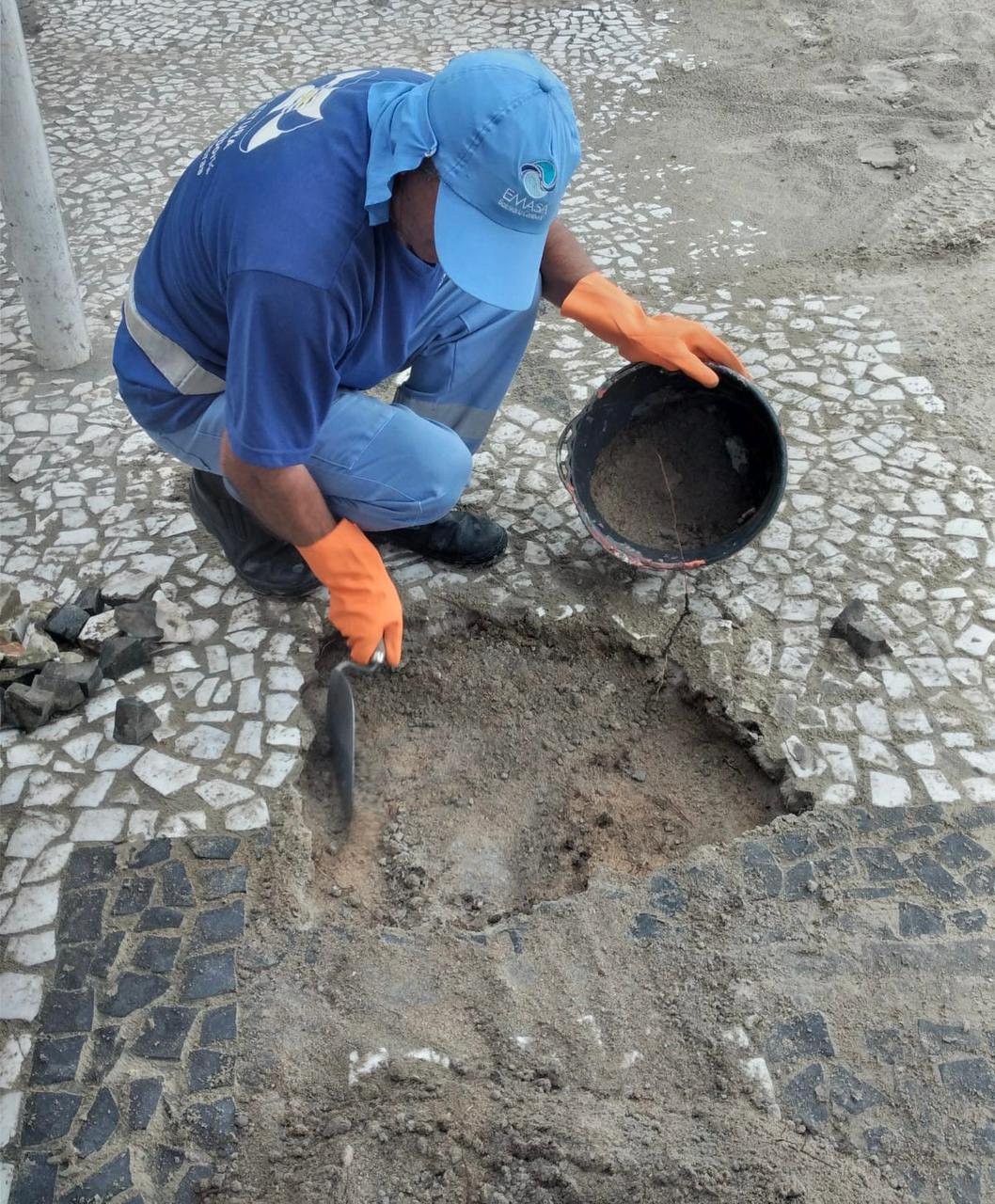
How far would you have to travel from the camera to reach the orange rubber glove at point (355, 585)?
2.82 metres

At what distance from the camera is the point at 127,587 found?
11.1 ft

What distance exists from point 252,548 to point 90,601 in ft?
1.74

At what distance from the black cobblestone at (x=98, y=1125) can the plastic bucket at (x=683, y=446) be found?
1.94 meters

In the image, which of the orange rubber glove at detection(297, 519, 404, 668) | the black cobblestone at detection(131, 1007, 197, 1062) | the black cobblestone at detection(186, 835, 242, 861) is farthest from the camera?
the orange rubber glove at detection(297, 519, 404, 668)

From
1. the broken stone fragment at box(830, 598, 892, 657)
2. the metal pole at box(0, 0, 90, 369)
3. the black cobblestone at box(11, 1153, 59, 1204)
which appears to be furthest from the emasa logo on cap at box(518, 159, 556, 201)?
the metal pole at box(0, 0, 90, 369)

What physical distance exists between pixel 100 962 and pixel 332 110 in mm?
2060

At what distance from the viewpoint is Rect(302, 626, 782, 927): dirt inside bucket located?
276 centimetres

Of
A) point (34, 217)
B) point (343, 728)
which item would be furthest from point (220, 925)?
point (34, 217)

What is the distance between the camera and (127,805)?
2793 millimetres

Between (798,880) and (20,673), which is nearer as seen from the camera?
(798,880)

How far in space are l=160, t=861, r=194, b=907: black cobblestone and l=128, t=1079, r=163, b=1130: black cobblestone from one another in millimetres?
425

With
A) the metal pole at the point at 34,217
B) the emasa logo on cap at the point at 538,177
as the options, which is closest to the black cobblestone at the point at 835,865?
the emasa logo on cap at the point at 538,177

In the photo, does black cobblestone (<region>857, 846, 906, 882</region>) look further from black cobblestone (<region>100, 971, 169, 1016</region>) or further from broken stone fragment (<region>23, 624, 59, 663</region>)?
broken stone fragment (<region>23, 624, 59, 663</region>)

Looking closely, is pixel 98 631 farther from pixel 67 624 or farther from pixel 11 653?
pixel 11 653
